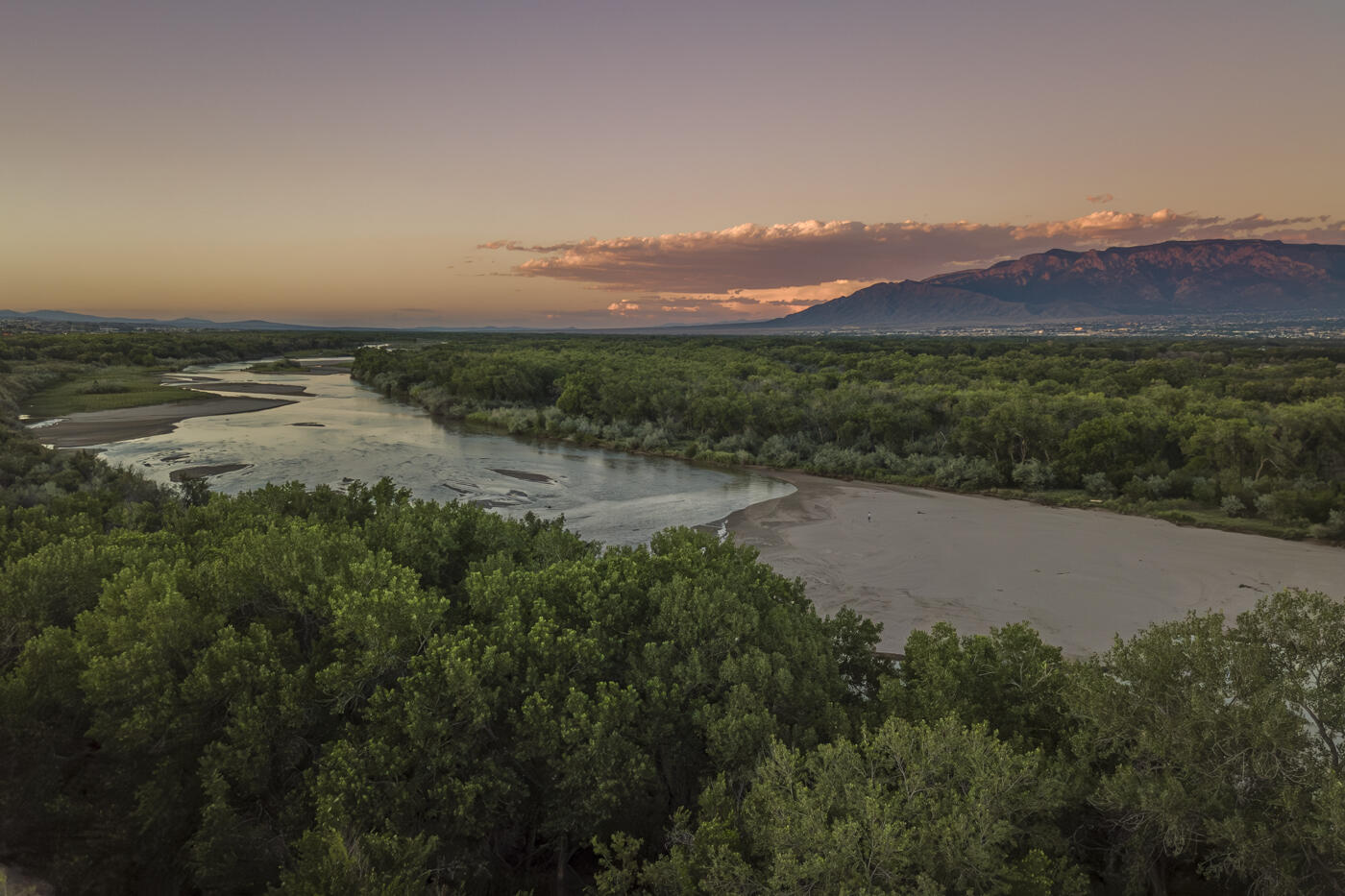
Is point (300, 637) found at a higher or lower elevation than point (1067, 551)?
higher

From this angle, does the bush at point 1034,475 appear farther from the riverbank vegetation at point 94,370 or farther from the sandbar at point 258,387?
the riverbank vegetation at point 94,370

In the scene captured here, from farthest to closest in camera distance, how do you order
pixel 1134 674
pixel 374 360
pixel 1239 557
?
pixel 374 360
pixel 1239 557
pixel 1134 674

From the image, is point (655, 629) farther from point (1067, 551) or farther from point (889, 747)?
point (1067, 551)

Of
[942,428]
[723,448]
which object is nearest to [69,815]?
[723,448]

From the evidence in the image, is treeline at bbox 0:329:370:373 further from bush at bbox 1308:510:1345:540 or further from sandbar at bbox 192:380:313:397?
bush at bbox 1308:510:1345:540

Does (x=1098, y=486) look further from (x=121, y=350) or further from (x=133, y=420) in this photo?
(x=121, y=350)

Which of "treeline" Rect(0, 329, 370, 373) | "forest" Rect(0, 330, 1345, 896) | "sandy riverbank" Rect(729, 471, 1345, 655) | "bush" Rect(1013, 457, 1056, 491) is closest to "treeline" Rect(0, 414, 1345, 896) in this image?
"forest" Rect(0, 330, 1345, 896)

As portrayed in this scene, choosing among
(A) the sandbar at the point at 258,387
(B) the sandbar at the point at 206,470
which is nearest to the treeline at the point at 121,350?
(A) the sandbar at the point at 258,387
